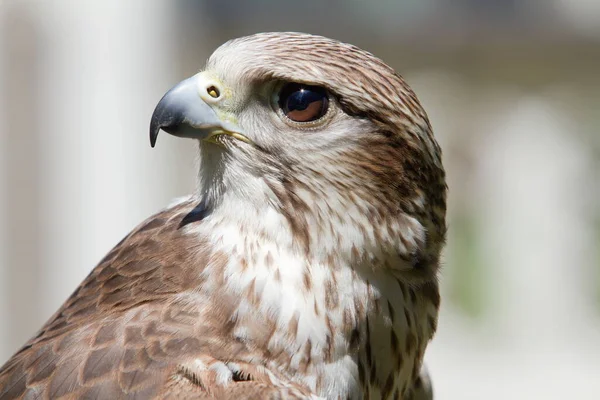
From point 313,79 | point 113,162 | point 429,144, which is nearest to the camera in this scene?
point 313,79

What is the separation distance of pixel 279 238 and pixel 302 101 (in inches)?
14.1

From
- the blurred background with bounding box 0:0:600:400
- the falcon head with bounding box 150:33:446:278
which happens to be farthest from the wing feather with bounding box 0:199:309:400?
the blurred background with bounding box 0:0:600:400

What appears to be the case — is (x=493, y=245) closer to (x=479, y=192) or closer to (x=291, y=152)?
(x=479, y=192)

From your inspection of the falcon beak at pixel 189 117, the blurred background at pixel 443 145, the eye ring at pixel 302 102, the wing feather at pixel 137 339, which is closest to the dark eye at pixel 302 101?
the eye ring at pixel 302 102

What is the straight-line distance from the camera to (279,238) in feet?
8.84

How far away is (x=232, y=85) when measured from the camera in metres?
2.66

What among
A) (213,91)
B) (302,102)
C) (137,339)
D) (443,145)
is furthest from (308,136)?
(443,145)

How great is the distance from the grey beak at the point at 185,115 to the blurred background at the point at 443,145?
5.22 metres

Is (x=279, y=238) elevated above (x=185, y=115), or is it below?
below

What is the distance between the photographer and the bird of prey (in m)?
2.62

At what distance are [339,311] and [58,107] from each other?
19.1ft

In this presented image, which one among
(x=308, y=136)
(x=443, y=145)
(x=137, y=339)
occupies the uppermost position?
(x=308, y=136)

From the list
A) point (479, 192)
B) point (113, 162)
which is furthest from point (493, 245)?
point (113, 162)

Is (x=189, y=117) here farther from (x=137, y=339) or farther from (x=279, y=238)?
(x=137, y=339)
